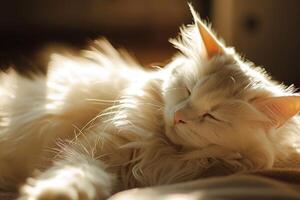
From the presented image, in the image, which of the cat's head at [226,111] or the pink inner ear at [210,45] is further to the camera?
the pink inner ear at [210,45]

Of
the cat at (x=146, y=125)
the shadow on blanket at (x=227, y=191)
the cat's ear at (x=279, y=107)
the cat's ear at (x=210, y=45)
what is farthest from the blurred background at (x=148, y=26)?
the shadow on blanket at (x=227, y=191)

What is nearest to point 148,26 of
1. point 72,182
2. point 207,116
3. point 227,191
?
point 207,116

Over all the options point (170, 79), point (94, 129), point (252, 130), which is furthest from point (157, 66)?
point (252, 130)

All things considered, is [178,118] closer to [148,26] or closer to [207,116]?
[207,116]

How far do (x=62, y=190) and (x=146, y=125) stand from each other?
0.35 metres

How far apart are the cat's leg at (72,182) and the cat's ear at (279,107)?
380 mm

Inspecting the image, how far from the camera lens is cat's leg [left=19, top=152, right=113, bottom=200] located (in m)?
0.95

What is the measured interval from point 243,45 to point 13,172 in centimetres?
212

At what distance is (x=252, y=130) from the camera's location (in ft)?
3.77

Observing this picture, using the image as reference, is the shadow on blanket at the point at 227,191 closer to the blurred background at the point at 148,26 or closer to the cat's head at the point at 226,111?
the cat's head at the point at 226,111

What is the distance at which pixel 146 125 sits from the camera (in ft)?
4.13

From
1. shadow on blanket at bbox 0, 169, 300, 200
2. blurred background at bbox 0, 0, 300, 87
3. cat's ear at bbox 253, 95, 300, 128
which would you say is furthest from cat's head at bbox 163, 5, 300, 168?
blurred background at bbox 0, 0, 300, 87

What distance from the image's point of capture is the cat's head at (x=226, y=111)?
3.72ft

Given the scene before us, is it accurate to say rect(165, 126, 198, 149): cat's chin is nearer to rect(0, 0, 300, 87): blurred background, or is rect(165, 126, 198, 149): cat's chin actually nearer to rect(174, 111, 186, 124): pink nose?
rect(174, 111, 186, 124): pink nose
